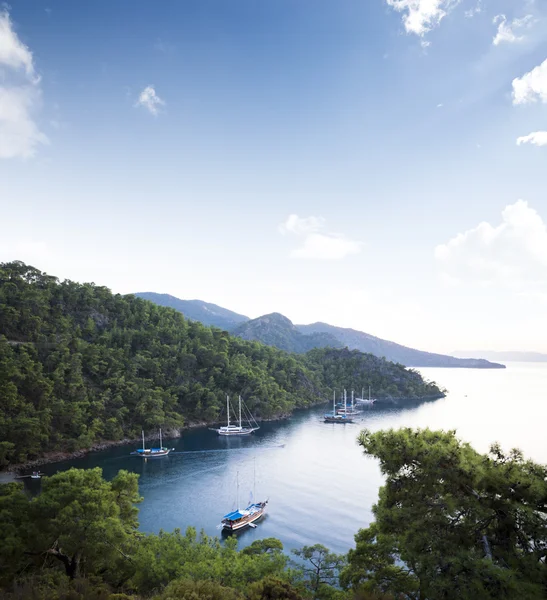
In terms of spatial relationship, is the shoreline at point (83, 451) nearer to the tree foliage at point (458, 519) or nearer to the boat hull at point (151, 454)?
the boat hull at point (151, 454)

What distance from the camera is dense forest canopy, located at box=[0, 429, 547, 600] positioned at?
7504mm

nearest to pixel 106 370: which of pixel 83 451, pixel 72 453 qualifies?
pixel 83 451

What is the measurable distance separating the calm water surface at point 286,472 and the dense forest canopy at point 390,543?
515 inches

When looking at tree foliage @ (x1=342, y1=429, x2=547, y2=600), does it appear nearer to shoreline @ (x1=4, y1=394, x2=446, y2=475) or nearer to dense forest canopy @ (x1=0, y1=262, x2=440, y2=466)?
dense forest canopy @ (x1=0, y1=262, x2=440, y2=466)

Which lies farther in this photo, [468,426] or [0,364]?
[468,426]

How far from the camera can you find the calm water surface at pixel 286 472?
89.3 ft

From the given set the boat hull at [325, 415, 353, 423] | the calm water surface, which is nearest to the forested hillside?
the boat hull at [325, 415, 353, 423]

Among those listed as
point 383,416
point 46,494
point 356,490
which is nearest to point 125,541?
point 46,494

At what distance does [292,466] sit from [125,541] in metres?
30.5

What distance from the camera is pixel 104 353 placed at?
57875 mm

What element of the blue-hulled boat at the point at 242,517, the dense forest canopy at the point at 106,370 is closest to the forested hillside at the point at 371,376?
the dense forest canopy at the point at 106,370

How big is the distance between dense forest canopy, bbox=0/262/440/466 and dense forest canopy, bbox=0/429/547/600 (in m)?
27.2

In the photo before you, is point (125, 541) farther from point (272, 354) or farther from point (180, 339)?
point (272, 354)

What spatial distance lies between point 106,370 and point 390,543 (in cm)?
5445
